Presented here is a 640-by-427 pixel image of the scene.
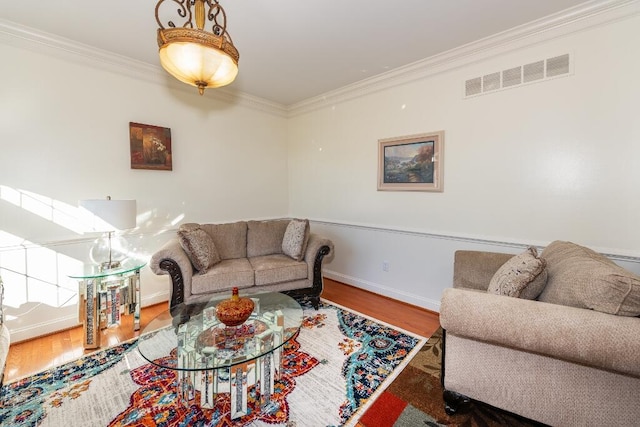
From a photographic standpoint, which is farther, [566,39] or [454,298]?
[566,39]

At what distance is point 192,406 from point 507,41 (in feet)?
12.4

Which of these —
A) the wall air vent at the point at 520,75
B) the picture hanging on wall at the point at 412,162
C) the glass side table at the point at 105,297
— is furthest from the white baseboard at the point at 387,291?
the glass side table at the point at 105,297

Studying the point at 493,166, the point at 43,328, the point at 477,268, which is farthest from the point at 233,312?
the point at 493,166

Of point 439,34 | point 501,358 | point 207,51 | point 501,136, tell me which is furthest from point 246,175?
point 501,358

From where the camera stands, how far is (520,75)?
8.14 feet

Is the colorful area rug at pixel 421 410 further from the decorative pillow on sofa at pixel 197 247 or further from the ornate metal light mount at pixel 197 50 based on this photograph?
the ornate metal light mount at pixel 197 50

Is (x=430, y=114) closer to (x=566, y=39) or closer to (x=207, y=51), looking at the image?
(x=566, y=39)

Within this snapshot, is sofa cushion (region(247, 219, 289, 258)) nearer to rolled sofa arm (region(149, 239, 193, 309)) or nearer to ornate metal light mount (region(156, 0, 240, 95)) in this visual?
rolled sofa arm (region(149, 239, 193, 309))

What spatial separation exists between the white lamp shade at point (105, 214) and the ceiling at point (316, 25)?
4.97 feet

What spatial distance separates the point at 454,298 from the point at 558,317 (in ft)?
1.39

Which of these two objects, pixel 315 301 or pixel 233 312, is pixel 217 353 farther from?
pixel 315 301

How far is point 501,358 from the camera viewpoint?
1.42m

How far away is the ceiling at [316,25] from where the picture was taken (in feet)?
6.93

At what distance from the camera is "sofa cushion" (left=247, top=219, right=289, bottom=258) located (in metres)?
3.48
